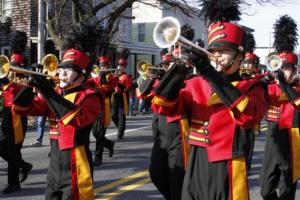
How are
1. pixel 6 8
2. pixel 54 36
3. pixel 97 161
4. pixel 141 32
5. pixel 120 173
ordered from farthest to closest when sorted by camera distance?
pixel 141 32 → pixel 6 8 → pixel 54 36 → pixel 97 161 → pixel 120 173

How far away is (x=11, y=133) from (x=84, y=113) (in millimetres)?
3187

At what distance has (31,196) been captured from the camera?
6418 mm

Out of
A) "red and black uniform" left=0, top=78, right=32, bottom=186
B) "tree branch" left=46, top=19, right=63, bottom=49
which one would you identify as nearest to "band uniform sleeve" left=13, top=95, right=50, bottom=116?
"red and black uniform" left=0, top=78, right=32, bottom=186

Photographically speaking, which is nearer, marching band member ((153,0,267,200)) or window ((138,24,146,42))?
marching band member ((153,0,267,200))

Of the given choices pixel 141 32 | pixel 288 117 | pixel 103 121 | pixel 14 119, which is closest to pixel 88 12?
pixel 103 121

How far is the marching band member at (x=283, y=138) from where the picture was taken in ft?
17.8

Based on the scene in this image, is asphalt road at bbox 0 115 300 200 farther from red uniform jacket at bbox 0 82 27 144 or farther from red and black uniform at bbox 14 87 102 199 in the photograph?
red and black uniform at bbox 14 87 102 199

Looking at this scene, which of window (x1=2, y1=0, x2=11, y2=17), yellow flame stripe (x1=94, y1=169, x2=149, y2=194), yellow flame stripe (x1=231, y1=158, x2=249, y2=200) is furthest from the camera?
window (x1=2, y1=0, x2=11, y2=17)

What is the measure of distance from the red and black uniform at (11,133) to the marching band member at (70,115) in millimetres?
2496

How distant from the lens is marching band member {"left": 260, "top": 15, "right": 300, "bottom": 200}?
5.41 metres

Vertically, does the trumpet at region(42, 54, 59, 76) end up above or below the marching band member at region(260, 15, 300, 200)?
above

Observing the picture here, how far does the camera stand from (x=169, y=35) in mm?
3125

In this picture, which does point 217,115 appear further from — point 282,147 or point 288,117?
point 288,117

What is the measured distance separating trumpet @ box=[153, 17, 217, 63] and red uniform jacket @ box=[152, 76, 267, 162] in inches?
15.3
